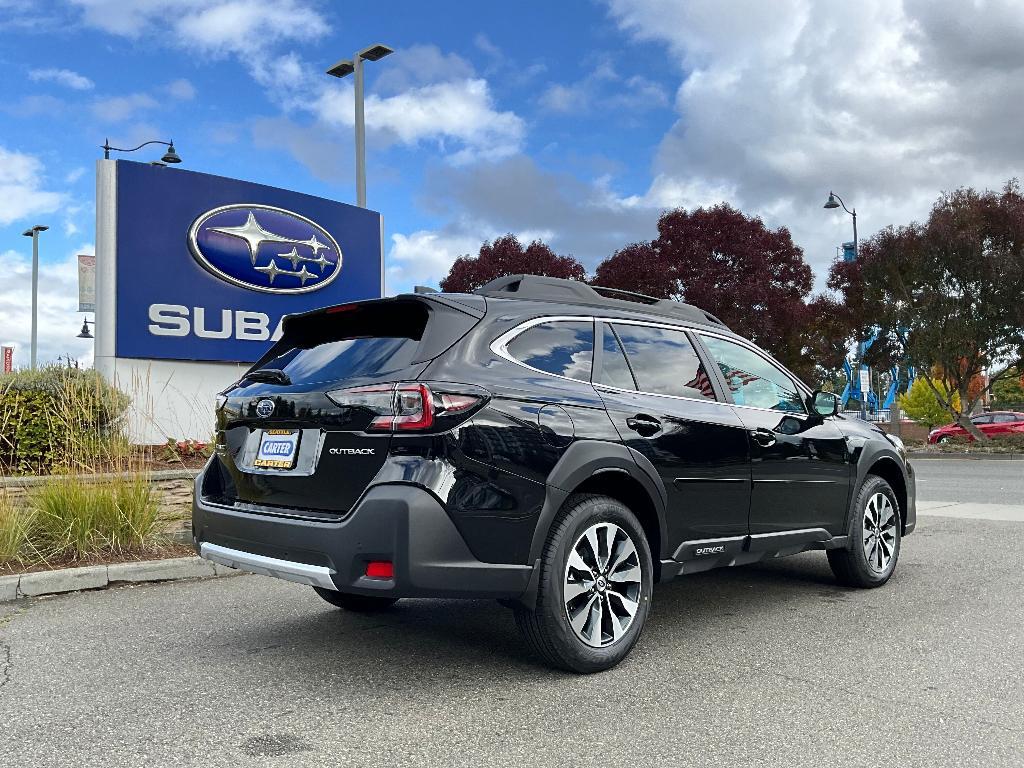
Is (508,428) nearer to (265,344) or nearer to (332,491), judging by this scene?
(332,491)

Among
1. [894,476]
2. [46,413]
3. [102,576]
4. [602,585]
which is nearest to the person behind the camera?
[602,585]

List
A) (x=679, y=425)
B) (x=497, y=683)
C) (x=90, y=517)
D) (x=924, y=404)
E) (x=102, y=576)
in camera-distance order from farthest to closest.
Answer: (x=924, y=404) < (x=90, y=517) < (x=102, y=576) < (x=679, y=425) < (x=497, y=683)

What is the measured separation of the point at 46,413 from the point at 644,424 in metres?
5.99

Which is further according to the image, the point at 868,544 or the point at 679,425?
the point at 868,544

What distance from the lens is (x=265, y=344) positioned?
1242 centimetres

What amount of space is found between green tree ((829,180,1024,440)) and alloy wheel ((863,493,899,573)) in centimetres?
2092

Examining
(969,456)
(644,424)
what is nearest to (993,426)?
(969,456)

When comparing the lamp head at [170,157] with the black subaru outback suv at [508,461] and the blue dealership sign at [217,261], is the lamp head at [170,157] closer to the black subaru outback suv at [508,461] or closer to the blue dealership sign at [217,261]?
the blue dealership sign at [217,261]

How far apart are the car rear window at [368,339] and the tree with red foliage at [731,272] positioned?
2152cm

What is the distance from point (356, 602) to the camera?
5336mm

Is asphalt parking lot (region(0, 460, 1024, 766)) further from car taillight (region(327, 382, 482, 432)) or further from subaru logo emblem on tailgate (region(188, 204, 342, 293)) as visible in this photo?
subaru logo emblem on tailgate (region(188, 204, 342, 293))

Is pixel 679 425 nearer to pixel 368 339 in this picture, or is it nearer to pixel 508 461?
pixel 508 461

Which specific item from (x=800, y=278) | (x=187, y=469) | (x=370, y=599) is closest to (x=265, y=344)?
(x=187, y=469)

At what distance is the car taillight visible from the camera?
366 centimetres
